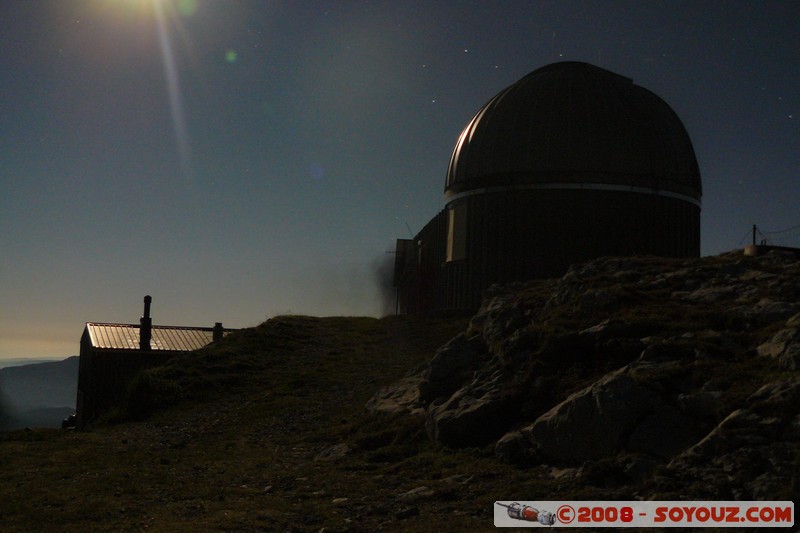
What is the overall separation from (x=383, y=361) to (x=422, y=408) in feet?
29.4

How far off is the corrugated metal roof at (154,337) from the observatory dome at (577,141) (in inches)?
646

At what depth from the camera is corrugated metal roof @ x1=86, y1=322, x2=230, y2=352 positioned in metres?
37.2

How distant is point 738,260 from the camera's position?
614 inches

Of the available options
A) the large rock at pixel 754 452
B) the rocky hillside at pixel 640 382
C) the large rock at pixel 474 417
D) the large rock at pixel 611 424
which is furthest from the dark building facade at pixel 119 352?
the large rock at pixel 754 452

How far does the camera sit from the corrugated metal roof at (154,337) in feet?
122

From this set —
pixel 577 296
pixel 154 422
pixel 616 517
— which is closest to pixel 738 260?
pixel 577 296

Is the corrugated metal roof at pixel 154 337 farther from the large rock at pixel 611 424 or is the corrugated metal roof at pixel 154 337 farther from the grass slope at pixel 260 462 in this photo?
the large rock at pixel 611 424

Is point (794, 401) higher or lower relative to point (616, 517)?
higher

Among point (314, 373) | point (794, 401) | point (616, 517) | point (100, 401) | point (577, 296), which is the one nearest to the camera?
point (616, 517)

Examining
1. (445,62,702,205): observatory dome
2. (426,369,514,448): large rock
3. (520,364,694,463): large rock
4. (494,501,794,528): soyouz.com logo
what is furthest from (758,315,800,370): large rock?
(445,62,702,205): observatory dome

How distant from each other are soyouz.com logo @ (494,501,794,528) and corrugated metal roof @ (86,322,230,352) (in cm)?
3010

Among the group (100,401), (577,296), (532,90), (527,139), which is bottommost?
(100,401)

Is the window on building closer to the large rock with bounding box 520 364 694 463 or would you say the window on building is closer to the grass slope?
the grass slope

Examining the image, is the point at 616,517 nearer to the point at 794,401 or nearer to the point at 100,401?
the point at 794,401
